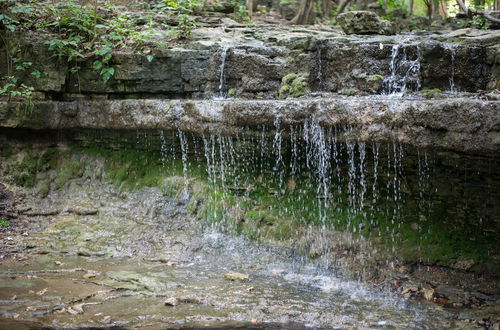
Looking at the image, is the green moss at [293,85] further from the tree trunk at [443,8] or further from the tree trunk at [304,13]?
the tree trunk at [443,8]

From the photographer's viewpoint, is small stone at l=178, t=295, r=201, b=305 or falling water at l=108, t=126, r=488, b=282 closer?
small stone at l=178, t=295, r=201, b=305

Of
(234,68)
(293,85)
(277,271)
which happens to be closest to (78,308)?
(277,271)

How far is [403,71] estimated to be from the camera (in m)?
7.78

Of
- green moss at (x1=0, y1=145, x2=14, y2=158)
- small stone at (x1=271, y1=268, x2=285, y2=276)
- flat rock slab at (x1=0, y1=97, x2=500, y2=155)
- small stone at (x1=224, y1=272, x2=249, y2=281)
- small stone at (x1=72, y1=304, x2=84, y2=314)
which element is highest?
flat rock slab at (x1=0, y1=97, x2=500, y2=155)

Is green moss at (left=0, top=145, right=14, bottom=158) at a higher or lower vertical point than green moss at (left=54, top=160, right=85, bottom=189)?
higher

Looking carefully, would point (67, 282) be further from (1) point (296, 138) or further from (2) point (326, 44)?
(2) point (326, 44)

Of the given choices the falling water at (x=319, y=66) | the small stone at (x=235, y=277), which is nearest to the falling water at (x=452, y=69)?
the falling water at (x=319, y=66)

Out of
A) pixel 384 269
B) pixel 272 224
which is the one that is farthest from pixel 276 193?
pixel 384 269

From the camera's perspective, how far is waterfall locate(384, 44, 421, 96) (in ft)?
25.2

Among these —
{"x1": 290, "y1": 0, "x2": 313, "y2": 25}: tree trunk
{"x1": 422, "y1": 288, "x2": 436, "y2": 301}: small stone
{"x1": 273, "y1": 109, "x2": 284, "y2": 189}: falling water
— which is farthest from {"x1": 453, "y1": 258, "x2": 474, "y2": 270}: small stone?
{"x1": 290, "y1": 0, "x2": 313, "y2": 25}: tree trunk

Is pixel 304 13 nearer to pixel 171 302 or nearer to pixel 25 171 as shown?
pixel 25 171

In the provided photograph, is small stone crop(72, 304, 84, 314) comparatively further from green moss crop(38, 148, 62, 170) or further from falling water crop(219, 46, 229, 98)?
falling water crop(219, 46, 229, 98)

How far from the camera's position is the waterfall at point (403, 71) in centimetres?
767

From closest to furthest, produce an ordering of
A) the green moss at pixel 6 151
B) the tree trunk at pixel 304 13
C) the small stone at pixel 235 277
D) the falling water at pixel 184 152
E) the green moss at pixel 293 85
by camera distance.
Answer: the small stone at pixel 235 277 → the green moss at pixel 293 85 → the falling water at pixel 184 152 → the green moss at pixel 6 151 → the tree trunk at pixel 304 13
